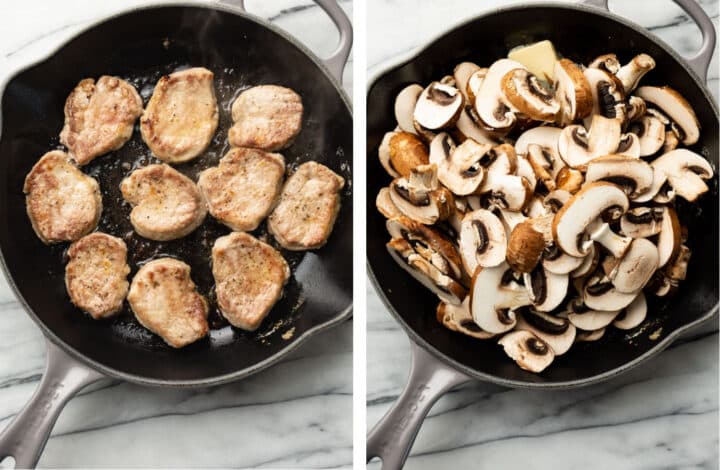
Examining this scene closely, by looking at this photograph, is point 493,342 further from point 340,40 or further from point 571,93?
point 340,40

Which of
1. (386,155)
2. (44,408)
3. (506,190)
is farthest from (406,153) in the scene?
(44,408)

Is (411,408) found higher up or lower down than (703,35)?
lower down

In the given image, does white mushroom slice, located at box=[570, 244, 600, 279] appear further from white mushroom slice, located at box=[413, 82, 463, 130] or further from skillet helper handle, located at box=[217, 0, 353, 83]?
skillet helper handle, located at box=[217, 0, 353, 83]

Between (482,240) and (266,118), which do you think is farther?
(266,118)

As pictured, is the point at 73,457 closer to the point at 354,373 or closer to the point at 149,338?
the point at 149,338

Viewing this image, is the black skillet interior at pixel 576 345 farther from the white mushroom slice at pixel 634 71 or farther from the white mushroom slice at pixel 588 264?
the white mushroom slice at pixel 588 264

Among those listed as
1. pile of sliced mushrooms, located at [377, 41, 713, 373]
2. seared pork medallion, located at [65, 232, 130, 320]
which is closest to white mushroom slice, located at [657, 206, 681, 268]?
pile of sliced mushrooms, located at [377, 41, 713, 373]
